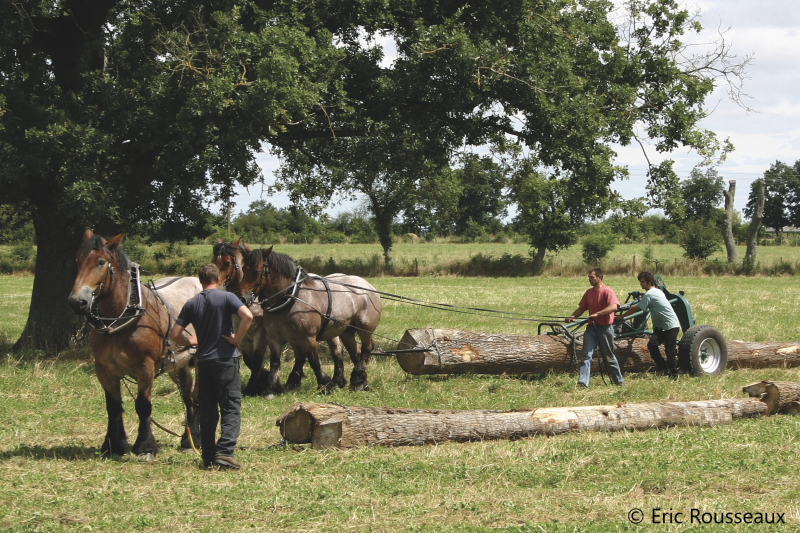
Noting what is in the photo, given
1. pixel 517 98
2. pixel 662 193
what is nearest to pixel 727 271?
pixel 662 193

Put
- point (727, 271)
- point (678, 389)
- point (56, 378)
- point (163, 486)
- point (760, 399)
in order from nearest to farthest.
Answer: point (163, 486) → point (760, 399) → point (678, 389) → point (56, 378) → point (727, 271)

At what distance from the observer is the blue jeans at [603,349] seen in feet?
34.8

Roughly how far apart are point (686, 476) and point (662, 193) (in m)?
10.3

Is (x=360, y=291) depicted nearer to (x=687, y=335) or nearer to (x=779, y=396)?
(x=687, y=335)

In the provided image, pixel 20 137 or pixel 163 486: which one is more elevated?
pixel 20 137

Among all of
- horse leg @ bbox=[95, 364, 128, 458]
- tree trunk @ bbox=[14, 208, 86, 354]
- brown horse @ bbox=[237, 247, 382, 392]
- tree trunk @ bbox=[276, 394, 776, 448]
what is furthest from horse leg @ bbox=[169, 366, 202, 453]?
tree trunk @ bbox=[14, 208, 86, 354]

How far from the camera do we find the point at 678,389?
10.0 metres

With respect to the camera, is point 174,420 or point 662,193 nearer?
point 174,420

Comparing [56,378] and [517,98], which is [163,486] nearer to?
[56,378]

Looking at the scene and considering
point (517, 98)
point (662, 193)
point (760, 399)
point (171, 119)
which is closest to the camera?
point (760, 399)

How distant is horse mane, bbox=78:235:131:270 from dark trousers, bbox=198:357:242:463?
4.70 ft

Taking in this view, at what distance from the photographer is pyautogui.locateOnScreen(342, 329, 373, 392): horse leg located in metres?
10.8

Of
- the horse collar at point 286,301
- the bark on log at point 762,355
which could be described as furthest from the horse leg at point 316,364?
the bark on log at point 762,355

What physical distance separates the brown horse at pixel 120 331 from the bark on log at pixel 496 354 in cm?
435
